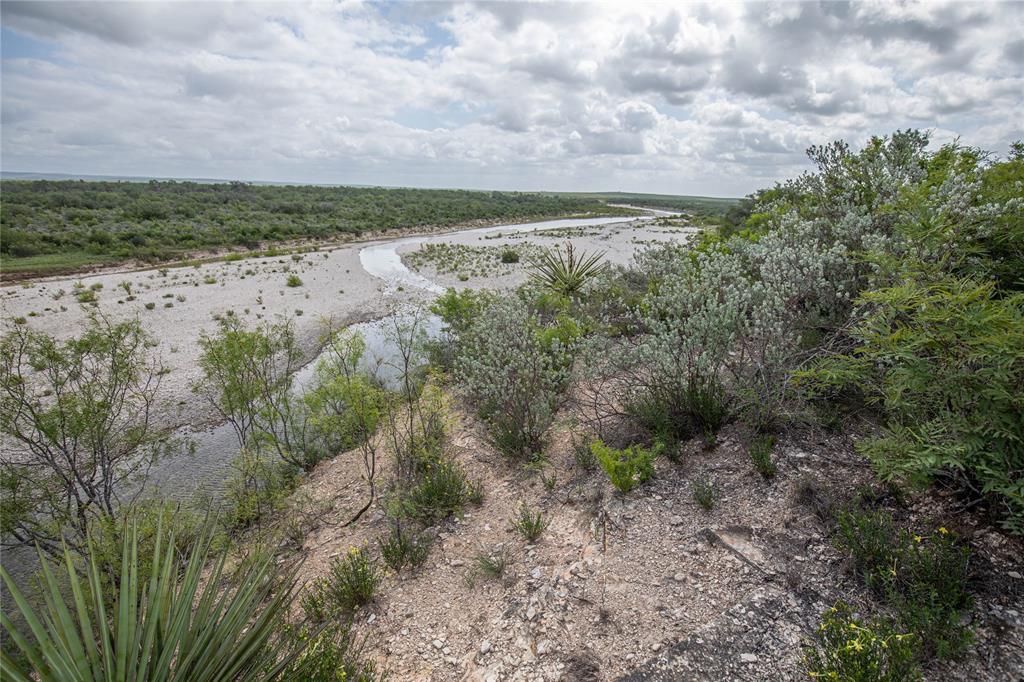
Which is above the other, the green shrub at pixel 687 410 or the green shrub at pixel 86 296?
the green shrub at pixel 687 410

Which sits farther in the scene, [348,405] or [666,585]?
[348,405]

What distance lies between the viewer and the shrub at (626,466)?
5086 mm

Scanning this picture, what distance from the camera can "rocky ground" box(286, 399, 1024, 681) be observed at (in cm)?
323

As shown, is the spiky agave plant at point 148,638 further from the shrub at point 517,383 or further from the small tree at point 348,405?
the shrub at point 517,383

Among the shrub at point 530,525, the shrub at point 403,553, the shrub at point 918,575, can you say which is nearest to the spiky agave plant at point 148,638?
the shrub at point 403,553

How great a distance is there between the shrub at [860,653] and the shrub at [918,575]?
0.15m

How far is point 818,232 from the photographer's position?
6.45 m

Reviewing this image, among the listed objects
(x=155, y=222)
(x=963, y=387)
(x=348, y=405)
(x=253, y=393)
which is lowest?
(x=348, y=405)

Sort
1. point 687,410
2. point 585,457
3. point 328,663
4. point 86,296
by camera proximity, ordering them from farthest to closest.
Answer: point 86,296, point 585,457, point 687,410, point 328,663

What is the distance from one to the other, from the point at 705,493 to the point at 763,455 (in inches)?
27.3

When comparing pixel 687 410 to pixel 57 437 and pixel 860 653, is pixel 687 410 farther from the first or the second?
pixel 57 437

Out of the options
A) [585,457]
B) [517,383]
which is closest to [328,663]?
[585,457]

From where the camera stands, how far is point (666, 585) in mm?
3969

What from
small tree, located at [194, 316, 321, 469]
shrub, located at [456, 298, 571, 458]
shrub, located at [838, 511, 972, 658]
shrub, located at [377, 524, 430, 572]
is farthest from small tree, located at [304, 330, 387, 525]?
shrub, located at [838, 511, 972, 658]
